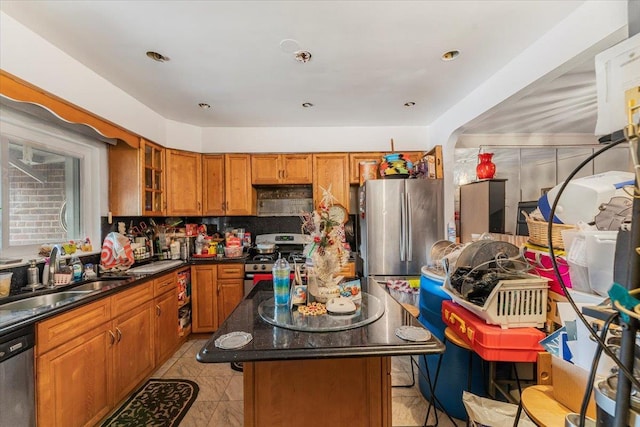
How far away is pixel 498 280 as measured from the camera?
4.68ft

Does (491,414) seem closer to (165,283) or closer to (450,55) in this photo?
(450,55)

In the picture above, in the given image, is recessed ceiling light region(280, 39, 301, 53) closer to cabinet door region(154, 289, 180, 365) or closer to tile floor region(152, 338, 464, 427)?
cabinet door region(154, 289, 180, 365)

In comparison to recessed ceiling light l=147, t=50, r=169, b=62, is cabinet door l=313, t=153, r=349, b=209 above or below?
below

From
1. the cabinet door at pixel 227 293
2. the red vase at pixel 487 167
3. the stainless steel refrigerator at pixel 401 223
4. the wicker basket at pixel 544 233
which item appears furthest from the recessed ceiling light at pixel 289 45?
the cabinet door at pixel 227 293

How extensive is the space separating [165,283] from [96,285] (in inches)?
22.4

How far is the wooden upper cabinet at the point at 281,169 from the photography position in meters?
3.50

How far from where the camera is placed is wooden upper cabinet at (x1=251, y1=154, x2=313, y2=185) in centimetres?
350

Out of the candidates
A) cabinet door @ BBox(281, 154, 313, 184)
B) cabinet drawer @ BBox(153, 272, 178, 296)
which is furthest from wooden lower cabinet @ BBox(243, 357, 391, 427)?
cabinet door @ BBox(281, 154, 313, 184)

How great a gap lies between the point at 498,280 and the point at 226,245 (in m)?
2.91

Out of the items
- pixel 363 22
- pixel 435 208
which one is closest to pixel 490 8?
pixel 363 22

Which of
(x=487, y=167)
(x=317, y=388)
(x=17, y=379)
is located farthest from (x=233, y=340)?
(x=487, y=167)

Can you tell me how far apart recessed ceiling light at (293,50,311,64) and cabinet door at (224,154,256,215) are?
1723mm

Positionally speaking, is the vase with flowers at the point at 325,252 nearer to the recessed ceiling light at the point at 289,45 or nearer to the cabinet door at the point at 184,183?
the recessed ceiling light at the point at 289,45

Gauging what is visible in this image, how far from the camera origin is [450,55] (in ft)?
6.61
